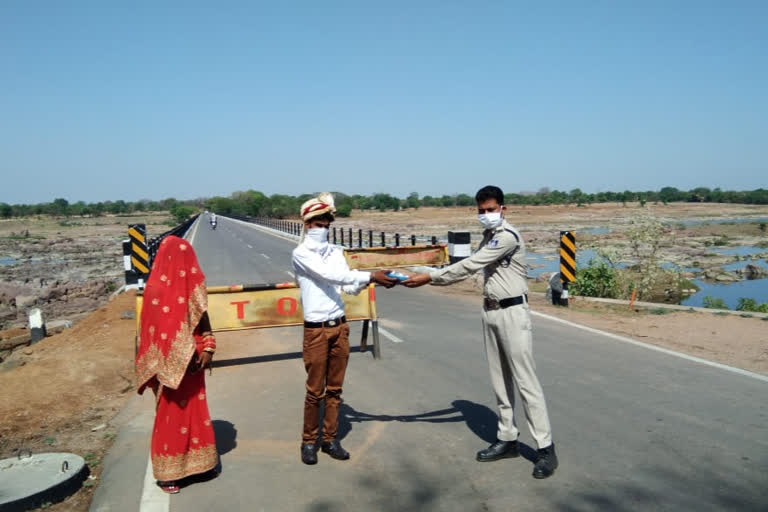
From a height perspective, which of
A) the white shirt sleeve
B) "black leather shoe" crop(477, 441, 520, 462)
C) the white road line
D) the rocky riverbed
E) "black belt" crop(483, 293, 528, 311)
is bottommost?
the rocky riverbed

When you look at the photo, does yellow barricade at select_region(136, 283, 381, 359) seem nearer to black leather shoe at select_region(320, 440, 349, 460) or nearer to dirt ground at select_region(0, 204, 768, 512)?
dirt ground at select_region(0, 204, 768, 512)

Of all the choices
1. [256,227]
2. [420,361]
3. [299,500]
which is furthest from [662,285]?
[256,227]

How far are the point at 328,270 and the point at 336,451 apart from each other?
1434mm

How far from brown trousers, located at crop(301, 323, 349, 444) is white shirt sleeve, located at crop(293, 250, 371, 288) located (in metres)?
0.38

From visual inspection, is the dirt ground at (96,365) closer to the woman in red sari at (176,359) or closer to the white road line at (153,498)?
the white road line at (153,498)

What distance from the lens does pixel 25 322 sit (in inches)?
618

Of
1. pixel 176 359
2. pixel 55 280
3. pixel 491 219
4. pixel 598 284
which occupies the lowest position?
pixel 55 280

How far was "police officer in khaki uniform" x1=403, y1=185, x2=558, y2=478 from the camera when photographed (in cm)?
453

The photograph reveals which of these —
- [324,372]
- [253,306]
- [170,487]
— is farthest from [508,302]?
[253,306]

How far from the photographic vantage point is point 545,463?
4.43 metres

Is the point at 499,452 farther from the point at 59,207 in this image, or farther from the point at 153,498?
the point at 59,207

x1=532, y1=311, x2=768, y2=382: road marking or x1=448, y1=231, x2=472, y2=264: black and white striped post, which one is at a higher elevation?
x1=448, y1=231, x2=472, y2=264: black and white striped post

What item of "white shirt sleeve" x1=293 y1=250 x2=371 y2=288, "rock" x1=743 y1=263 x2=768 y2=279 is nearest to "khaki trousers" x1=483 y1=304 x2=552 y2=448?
"white shirt sleeve" x1=293 y1=250 x2=371 y2=288

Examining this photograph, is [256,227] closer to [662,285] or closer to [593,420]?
[662,285]
